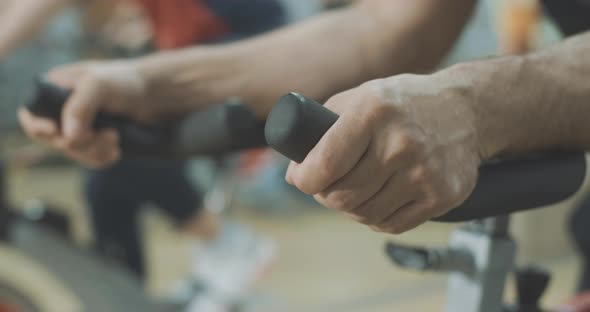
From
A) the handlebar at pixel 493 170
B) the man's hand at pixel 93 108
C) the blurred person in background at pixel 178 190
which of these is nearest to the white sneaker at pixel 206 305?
the blurred person in background at pixel 178 190

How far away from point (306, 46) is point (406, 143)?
456 millimetres

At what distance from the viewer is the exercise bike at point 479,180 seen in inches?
16.7

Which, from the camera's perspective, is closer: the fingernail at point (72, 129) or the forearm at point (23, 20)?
the fingernail at point (72, 129)

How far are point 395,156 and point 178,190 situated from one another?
1.40 metres

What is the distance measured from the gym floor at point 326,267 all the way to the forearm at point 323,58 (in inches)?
37.4

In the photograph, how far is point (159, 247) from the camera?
2652mm

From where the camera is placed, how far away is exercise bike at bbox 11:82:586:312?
0.42 meters

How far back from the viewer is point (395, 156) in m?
0.42

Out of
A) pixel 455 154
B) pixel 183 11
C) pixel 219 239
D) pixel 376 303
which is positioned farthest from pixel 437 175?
pixel 376 303

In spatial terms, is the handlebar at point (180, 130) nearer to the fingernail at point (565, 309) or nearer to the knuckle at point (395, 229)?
the knuckle at point (395, 229)

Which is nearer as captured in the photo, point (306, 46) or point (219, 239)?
point (306, 46)

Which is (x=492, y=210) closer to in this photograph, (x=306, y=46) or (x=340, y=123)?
(x=340, y=123)

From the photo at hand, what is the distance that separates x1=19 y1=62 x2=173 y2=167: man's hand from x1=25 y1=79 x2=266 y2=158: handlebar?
0.5 inches

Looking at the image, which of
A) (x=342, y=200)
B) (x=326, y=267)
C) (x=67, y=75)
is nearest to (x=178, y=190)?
(x=326, y=267)
